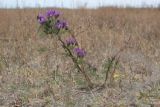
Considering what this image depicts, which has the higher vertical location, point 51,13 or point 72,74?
point 51,13

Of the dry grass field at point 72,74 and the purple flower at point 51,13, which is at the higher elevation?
the purple flower at point 51,13

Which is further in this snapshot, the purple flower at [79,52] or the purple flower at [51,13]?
the purple flower at [79,52]

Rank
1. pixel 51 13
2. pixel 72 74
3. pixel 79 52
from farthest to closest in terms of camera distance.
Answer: pixel 72 74, pixel 79 52, pixel 51 13

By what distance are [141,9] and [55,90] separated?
1168 centimetres

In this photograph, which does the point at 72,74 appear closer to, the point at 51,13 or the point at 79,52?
the point at 79,52

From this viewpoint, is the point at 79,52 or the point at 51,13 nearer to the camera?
the point at 51,13

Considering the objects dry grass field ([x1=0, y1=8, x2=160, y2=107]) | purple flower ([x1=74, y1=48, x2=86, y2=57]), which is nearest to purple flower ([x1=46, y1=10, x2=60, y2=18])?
dry grass field ([x1=0, y1=8, x2=160, y2=107])

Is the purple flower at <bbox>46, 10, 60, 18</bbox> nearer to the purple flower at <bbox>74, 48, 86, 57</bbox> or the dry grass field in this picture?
the dry grass field

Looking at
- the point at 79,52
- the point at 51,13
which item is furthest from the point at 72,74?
the point at 51,13

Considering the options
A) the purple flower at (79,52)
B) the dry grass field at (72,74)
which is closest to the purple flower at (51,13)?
the dry grass field at (72,74)

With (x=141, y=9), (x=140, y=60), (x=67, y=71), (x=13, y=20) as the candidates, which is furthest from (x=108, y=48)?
(x=141, y=9)

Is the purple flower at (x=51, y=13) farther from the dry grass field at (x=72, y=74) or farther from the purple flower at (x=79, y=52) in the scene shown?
the purple flower at (x=79, y=52)

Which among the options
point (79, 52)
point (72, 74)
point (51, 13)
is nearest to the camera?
point (51, 13)

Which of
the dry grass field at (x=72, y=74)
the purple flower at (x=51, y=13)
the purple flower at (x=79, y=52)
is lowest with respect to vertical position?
the dry grass field at (x=72, y=74)
